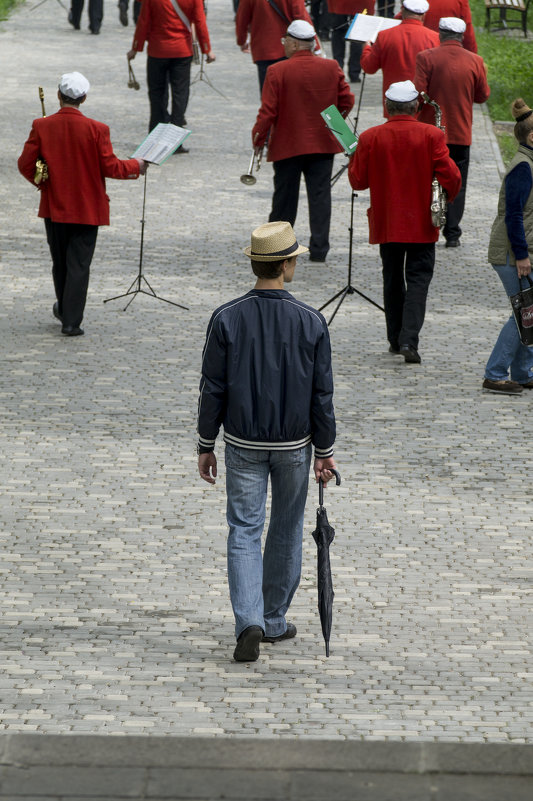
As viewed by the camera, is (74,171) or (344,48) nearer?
(74,171)

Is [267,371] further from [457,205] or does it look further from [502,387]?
[457,205]

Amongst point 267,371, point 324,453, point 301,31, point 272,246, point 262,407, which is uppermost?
point 272,246

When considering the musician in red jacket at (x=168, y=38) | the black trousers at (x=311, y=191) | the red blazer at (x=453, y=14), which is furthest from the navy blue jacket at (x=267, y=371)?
the musician in red jacket at (x=168, y=38)

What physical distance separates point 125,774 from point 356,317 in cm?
671

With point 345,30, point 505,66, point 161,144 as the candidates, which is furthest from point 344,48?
point 161,144

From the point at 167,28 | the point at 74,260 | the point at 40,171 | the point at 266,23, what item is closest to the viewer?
the point at 40,171

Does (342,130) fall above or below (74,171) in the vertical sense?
above

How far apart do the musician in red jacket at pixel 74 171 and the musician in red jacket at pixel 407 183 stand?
168 centimetres

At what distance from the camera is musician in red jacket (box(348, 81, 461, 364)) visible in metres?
9.09

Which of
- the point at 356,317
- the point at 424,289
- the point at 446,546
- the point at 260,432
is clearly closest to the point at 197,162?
the point at 356,317

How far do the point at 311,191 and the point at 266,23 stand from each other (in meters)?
4.06

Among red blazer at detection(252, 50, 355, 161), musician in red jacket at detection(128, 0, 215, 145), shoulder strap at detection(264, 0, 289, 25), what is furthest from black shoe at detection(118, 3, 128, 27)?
red blazer at detection(252, 50, 355, 161)

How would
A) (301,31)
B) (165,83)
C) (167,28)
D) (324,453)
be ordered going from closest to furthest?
(324,453), (301,31), (167,28), (165,83)

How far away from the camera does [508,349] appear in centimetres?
878
